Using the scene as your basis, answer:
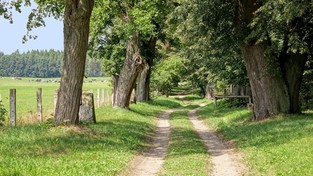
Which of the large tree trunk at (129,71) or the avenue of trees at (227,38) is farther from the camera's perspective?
the large tree trunk at (129,71)

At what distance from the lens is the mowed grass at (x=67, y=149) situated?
34.4ft

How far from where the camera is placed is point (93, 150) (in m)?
13.7

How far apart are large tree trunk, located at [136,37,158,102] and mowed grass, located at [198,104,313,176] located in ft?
63.5

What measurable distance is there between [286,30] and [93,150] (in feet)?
38.3

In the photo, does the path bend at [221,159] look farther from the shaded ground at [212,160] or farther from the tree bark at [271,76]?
the tree bark at [271,76]

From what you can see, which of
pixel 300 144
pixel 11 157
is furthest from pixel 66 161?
pixel 300 144

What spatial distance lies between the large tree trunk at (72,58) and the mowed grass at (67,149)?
70 cm

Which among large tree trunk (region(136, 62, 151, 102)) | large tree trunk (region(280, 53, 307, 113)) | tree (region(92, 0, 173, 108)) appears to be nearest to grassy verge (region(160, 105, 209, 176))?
large tree trunk (region(280, 53, 307, 113))

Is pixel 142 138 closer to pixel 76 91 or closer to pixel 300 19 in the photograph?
pixel 76 91

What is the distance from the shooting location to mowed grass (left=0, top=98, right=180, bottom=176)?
10500 mm

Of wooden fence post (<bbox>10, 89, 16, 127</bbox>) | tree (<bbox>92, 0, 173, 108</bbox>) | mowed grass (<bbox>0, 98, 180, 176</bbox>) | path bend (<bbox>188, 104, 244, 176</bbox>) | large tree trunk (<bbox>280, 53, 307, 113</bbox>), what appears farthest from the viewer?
tree (<bbox>92, 0, 173, 108</bbox>)

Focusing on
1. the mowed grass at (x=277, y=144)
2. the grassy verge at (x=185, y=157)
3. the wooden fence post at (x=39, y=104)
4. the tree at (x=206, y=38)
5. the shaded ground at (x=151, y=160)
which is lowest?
the shaded ground at (x=151, y=160)

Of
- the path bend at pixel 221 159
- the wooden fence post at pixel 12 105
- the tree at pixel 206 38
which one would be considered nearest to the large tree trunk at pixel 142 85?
the tree at pixel 206 38

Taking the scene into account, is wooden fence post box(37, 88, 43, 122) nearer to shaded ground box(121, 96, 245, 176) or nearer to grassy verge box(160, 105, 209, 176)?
shaded ground box(121, 96, 245, 176)
